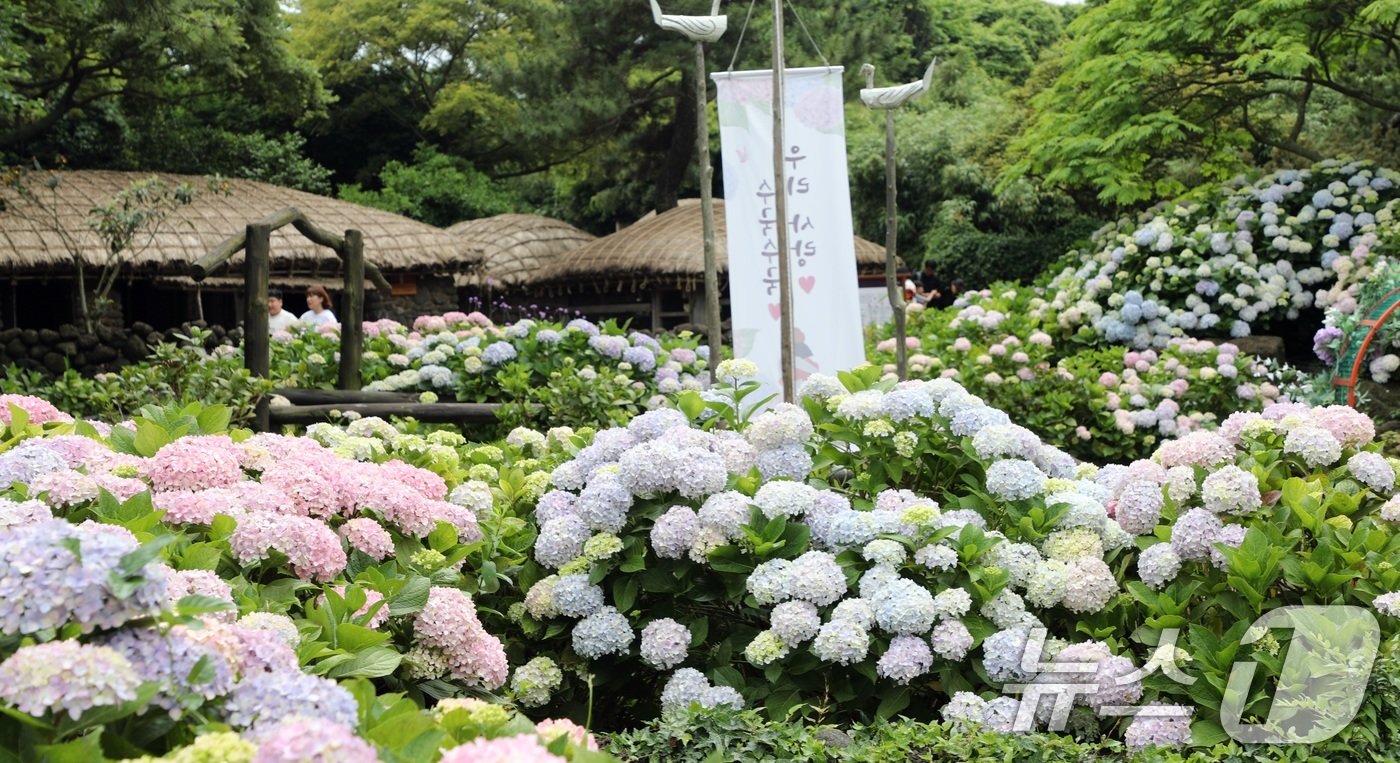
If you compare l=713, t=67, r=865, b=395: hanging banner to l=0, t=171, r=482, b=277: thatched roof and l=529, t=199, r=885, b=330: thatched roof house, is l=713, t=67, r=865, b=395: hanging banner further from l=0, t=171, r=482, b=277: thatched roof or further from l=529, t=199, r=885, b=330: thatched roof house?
l=529, t=199, r=885, b=330: thatched roof house

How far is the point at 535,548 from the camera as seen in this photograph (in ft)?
9.86

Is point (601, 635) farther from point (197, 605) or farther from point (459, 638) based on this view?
point (197, 605)

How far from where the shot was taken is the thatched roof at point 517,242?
20891mm

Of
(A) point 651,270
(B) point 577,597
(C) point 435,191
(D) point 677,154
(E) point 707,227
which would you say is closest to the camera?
(B) point 577,597

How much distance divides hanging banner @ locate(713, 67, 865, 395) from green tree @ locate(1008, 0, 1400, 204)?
5.60 m

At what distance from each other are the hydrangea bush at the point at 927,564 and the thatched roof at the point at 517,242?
17.3 m

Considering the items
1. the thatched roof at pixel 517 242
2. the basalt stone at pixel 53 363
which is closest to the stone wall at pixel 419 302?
the thatched roof at pixel 517 242

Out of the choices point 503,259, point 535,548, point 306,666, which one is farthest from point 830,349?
point 503,259

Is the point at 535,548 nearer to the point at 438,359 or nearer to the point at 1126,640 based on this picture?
the point at 1126,640

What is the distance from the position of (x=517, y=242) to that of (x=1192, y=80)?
12632 millimetres

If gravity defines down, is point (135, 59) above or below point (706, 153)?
above

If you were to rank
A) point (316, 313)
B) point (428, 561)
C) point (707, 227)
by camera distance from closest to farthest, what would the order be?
point (428, 561) → point (707, 227) → point (316, 313)

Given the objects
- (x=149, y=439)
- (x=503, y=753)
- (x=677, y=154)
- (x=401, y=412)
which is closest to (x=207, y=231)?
(x=677, y=154)

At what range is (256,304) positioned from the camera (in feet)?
20.6
